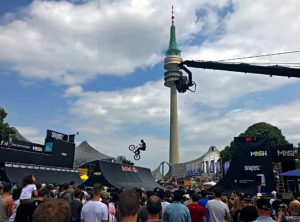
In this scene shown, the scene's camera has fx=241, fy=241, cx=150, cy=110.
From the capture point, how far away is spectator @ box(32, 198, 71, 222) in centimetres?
215

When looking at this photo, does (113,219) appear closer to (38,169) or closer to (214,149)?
(38,169)

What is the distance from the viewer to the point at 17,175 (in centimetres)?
2580

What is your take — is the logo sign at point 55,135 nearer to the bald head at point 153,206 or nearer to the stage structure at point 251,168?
the stage structure at point 251,168

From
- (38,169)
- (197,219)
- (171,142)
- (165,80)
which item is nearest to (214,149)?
(171,142)

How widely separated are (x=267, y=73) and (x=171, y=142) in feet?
276

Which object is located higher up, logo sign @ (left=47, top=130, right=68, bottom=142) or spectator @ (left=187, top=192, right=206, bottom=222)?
logo sign @ (left=47, top=130, right=68, bottom=142)

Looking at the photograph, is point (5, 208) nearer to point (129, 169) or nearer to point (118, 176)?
point (118, 176)

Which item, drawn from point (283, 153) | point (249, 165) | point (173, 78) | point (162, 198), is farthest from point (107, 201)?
point (173, 78)

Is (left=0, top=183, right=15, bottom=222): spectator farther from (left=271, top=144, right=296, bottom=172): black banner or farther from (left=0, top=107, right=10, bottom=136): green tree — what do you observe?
(left=0, top=107, right=10, bottom=136): green tree

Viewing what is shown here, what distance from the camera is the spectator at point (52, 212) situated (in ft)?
7.04

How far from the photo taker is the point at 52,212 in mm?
2178

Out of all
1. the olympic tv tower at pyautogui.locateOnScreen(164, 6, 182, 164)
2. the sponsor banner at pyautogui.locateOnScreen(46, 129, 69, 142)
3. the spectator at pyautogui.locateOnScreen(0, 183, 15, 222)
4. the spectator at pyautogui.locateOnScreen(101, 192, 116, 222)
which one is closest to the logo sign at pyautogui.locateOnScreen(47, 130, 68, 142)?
the sponsor banner at pyautogui.locateOnScreen(46, 129, 69, 142)

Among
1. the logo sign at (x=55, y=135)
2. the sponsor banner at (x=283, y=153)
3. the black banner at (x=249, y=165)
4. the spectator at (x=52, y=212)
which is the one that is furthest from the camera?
the logo sign at (x=55, y=135)

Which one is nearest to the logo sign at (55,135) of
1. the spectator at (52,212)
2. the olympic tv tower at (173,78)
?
the spectator at (52,212)
